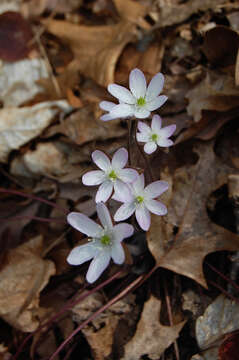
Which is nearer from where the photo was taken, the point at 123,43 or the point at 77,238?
the point at 77,238

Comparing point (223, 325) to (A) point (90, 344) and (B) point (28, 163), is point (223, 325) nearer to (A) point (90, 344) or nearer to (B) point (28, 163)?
(A) point (90, 344)

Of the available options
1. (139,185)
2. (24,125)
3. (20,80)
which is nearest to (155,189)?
(139,185)

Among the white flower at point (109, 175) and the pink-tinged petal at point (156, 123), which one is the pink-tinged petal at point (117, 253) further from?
the pink-tinged petal at point (156, 123)

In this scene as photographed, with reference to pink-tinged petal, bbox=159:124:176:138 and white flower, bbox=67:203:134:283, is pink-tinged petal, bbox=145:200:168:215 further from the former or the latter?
pink-tinged petal, bbox=159:124:176:138

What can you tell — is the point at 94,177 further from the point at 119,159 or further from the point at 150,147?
the point at 150,147

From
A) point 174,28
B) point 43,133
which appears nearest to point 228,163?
point 174,28

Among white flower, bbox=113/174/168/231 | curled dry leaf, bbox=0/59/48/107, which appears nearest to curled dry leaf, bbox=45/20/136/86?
curled dry leaf, bbox=0/59/48/107

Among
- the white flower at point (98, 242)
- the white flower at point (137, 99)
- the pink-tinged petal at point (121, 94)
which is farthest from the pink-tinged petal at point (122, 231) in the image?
the pink-tinged petal at point (121, 94)
